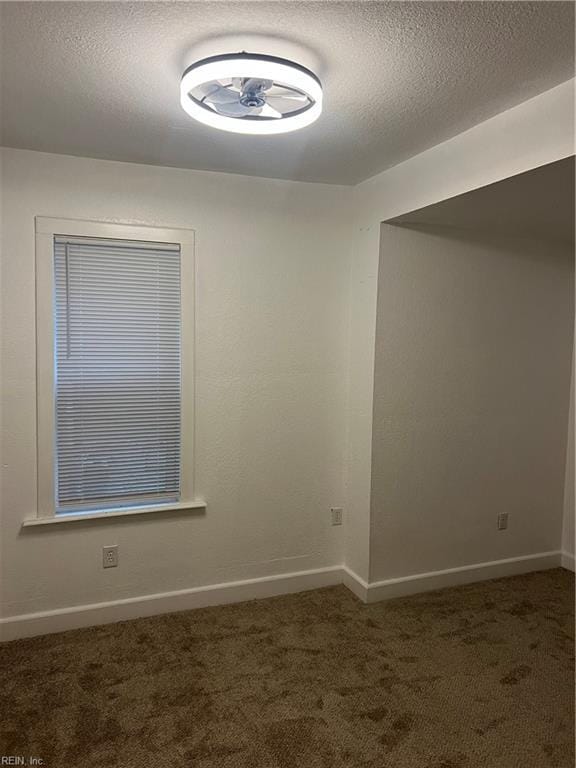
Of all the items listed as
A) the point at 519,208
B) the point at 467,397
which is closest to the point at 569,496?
the point at 467,397

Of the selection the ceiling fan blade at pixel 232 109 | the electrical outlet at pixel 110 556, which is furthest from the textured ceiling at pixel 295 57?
the electrical outlet at pixel 110 556

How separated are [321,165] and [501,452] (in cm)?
217

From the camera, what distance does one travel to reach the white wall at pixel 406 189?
6.91 feet

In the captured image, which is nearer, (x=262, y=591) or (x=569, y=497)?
(x=262, y=591)

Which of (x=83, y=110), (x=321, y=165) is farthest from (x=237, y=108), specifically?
(x=321, y=165)

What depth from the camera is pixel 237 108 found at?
6.75 ft

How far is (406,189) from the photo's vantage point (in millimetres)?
2936

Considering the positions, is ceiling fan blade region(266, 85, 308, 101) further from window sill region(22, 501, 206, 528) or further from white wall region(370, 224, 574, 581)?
window sill region(22, 501, 206, 528)

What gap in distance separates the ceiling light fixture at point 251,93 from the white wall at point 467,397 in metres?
Answer: 1.28

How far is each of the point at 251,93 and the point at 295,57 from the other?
0.21m

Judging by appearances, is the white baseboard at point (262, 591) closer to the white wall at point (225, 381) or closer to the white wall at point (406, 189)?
the white wall at point (225, 381)

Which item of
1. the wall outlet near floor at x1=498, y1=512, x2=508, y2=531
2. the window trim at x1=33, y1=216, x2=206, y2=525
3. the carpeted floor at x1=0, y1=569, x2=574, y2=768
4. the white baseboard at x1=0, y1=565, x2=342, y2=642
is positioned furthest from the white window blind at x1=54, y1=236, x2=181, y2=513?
the wall outlet near floor at x1=498, y1=512, x2=508, y2=531

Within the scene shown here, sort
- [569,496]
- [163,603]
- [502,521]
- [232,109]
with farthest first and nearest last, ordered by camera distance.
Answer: [569,496] < [502,521] < [163,603] < [232,109]

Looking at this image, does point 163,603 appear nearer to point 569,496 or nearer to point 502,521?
point 502,521
